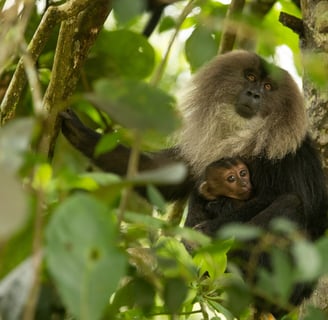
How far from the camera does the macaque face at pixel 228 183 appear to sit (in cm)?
417

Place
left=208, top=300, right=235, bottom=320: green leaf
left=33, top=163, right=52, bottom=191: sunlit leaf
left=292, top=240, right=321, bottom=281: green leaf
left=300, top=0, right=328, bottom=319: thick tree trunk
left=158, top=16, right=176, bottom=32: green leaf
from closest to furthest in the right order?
left=292, top=240, right=321, bottom=281: green leaf → left=33, top=163, right=52, bottom=191: sunlit leaf → left=208, top=300, right=235, bottom=320: green leaf → left=300, top=0, right=328, bottom=319: thick tree trunk → left=158, top=16, right=176, bottom=32: green leaf

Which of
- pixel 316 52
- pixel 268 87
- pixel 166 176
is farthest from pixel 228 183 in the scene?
pixel 166 176

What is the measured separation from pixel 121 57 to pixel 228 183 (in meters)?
0.93

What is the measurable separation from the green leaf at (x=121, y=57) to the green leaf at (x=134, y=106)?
310cm

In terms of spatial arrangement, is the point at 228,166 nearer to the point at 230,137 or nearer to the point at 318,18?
the point at 230,137

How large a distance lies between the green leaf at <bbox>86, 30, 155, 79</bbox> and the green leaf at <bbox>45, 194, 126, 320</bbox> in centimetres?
321

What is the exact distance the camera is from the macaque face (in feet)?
13.7

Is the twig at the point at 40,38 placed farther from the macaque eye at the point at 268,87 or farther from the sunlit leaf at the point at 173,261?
the macaque eye at the point at 268,87

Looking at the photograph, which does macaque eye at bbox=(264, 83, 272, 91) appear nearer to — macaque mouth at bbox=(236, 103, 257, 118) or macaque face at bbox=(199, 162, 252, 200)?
macaque mouth at bbox=(236, 103, 257, 118)

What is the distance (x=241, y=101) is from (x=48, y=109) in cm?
163

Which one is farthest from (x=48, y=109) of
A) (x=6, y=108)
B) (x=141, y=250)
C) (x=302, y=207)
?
(x=302, y=207)

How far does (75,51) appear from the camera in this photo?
309 centimetres

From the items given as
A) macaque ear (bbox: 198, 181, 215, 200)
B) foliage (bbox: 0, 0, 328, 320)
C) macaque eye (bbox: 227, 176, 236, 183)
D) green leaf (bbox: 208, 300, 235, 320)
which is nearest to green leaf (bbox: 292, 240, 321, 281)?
foliage (bbox: 0, 0, 328, 320)

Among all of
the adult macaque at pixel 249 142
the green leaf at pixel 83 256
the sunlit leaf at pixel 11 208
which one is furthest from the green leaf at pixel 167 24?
the sunlit leaf at pixel 11 208
